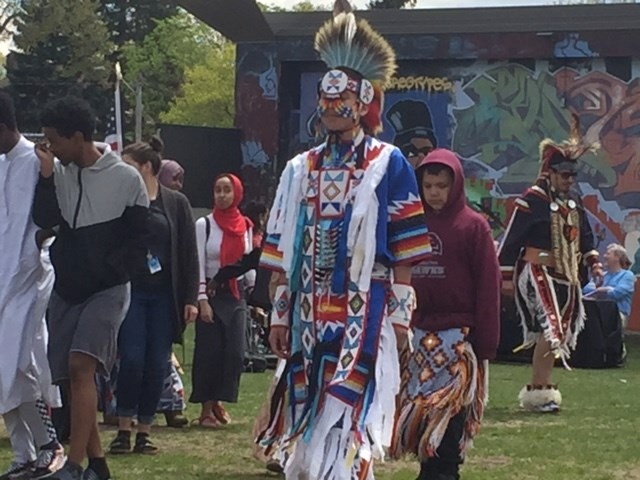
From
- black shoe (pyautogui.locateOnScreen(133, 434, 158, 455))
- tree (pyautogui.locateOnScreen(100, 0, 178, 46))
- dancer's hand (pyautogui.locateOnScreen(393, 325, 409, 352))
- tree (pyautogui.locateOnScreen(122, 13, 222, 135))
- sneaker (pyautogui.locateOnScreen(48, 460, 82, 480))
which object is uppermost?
tree (pyautogui.locateOnScreen(100, 0, 178, 46))

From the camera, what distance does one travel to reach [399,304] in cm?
614

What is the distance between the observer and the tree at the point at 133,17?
263 feet

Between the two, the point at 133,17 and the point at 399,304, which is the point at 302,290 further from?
the point at 133,17

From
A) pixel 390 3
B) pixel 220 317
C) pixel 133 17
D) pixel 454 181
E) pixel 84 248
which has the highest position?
pixel 133 17

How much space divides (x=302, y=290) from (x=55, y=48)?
2102 inches

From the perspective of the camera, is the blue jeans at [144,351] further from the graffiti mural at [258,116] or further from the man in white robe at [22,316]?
the graffiti mural at [258,116]

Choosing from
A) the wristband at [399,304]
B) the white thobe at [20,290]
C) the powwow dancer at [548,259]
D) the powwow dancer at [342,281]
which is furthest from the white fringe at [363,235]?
the powwow dancer at [548,259]

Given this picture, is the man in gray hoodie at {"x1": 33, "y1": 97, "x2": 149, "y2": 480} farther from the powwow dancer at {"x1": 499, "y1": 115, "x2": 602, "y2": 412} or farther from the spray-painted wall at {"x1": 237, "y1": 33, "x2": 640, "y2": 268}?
the spray-painted wall at {"x1": 237, "y1": 33, "x2": 640, "y2": 268}

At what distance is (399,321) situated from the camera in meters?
6.15

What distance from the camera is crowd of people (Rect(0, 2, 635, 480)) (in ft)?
20.0

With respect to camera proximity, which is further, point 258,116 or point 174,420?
point 258,116

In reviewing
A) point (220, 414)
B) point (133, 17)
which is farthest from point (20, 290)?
point (133, 17)

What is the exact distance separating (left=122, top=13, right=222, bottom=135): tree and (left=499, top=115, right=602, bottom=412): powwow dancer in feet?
203

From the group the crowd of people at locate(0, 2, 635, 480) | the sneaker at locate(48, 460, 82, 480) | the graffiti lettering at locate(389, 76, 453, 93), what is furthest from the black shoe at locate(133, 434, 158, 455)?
the graffiti lettering at locate(389, 76, 453, 93)
